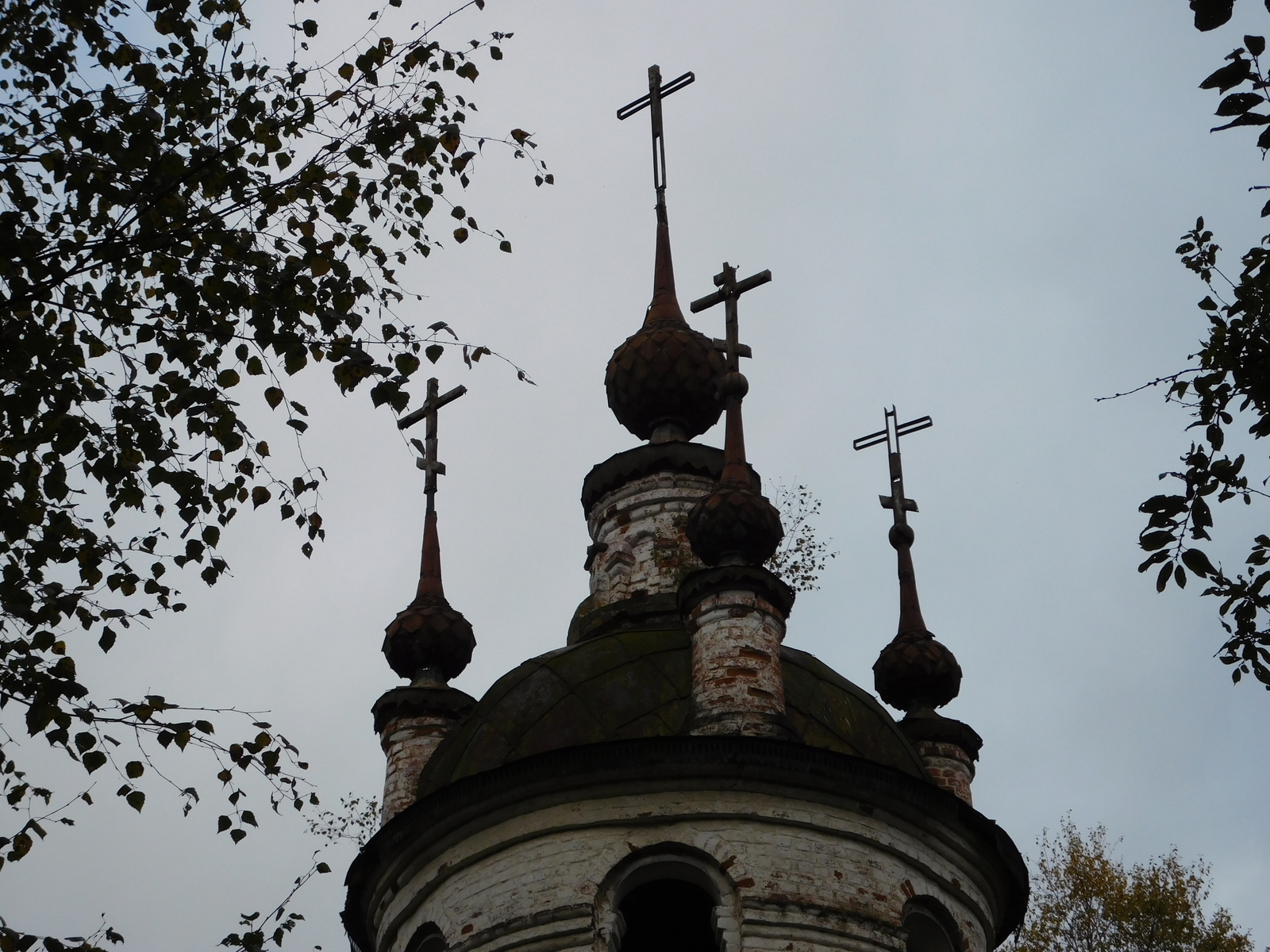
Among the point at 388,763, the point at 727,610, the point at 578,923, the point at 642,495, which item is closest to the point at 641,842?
the point at 578,923

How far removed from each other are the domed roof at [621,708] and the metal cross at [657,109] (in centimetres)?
509

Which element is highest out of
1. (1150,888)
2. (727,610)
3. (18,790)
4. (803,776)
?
(1150,888)

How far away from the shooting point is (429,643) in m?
14.6

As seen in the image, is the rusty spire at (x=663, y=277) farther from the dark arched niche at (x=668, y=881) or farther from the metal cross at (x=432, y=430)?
the dark arched niche at (x=668, y=881)

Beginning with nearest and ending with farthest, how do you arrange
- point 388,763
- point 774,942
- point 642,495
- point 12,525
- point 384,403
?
point 12,525, point 384,403, point 774,942, point 388,763, point 642,495

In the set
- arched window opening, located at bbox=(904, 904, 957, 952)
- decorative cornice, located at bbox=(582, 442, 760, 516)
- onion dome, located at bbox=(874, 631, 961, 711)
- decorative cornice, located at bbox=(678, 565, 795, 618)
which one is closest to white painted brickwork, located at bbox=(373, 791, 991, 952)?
arched window opening, located at bbox=(904, 904, 957, 952)

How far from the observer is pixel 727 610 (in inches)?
469

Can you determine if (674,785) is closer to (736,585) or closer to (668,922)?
(736,585)

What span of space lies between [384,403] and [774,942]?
440 cm

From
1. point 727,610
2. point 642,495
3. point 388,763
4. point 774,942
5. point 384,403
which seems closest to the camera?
point 384,403

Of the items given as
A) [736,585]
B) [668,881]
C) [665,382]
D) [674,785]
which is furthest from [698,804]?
[665,382]

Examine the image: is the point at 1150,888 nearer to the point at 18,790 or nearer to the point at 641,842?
the point at 641,842

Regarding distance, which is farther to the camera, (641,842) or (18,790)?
(641,842)

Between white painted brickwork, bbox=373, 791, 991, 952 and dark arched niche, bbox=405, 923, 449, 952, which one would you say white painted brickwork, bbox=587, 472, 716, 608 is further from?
dark arched niche, bbox=405, 923, 449, 952
